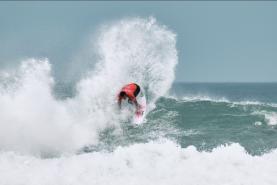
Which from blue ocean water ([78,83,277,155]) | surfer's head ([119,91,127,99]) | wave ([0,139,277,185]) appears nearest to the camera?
wave ([0,139,277,185])

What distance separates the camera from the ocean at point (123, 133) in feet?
46.2

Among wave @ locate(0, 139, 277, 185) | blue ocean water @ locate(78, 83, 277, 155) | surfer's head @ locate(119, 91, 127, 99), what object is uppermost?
surfer's head @ locate(119, 91, 127, 99)

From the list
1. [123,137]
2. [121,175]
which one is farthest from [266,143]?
[121,175]

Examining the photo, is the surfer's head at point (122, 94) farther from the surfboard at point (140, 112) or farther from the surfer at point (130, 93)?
the surfboard at point (140, 112)

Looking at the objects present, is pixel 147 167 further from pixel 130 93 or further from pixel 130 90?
pixel 130 90

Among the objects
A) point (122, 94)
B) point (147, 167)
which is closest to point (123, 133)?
point (122, 94)

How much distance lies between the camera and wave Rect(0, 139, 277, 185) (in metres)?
13.7

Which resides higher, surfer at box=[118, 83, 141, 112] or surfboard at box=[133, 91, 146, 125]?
surfer at box=[118, 83, 141, 112]

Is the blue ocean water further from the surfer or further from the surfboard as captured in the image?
the surfer

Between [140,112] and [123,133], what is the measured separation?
2659 millimetres

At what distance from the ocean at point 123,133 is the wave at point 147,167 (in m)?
0.03

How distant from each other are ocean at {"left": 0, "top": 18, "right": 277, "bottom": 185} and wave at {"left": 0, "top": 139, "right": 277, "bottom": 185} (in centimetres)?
3

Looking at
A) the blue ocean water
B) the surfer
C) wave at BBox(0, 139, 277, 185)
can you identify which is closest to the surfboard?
the blue ocean water

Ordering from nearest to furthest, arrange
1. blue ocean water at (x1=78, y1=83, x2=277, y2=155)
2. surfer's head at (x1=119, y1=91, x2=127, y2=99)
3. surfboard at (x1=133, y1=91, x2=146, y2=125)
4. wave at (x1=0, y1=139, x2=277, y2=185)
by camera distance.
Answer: wave at (x1=0, y1=139, x2=277, y2=185), blue ocean water at (x1=78, y1=83, x2=277, y2=155), surfer's head at (x1=119, y1=91, x2=127, y2=99), surfboard at (x1=133, y1=91, x2=146, y2=125)
